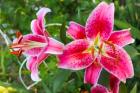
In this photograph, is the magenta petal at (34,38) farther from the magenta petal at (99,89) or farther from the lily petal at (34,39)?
the magenta petal at (99,89)

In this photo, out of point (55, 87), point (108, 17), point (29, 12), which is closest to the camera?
point (108, 17)

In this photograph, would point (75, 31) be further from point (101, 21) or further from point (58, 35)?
point (58, 35)

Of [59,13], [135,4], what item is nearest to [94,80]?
[135,4]

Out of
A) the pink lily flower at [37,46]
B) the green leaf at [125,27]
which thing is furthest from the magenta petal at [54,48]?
the green leaf at [125,27]

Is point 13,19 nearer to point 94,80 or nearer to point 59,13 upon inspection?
point 59,13

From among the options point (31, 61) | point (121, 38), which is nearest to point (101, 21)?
point (121, 38)

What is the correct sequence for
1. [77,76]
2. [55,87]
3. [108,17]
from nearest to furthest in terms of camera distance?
[108,17] < [55,87] < [77,76]

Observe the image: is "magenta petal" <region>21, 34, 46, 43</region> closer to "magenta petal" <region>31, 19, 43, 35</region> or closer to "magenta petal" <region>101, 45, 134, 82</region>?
"magenta petal" <region>31, 19, 43, 35</region>

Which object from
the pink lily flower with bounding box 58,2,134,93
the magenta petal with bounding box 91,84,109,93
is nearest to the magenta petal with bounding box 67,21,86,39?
the pink lily flower with bounding box 58,2,134,93
